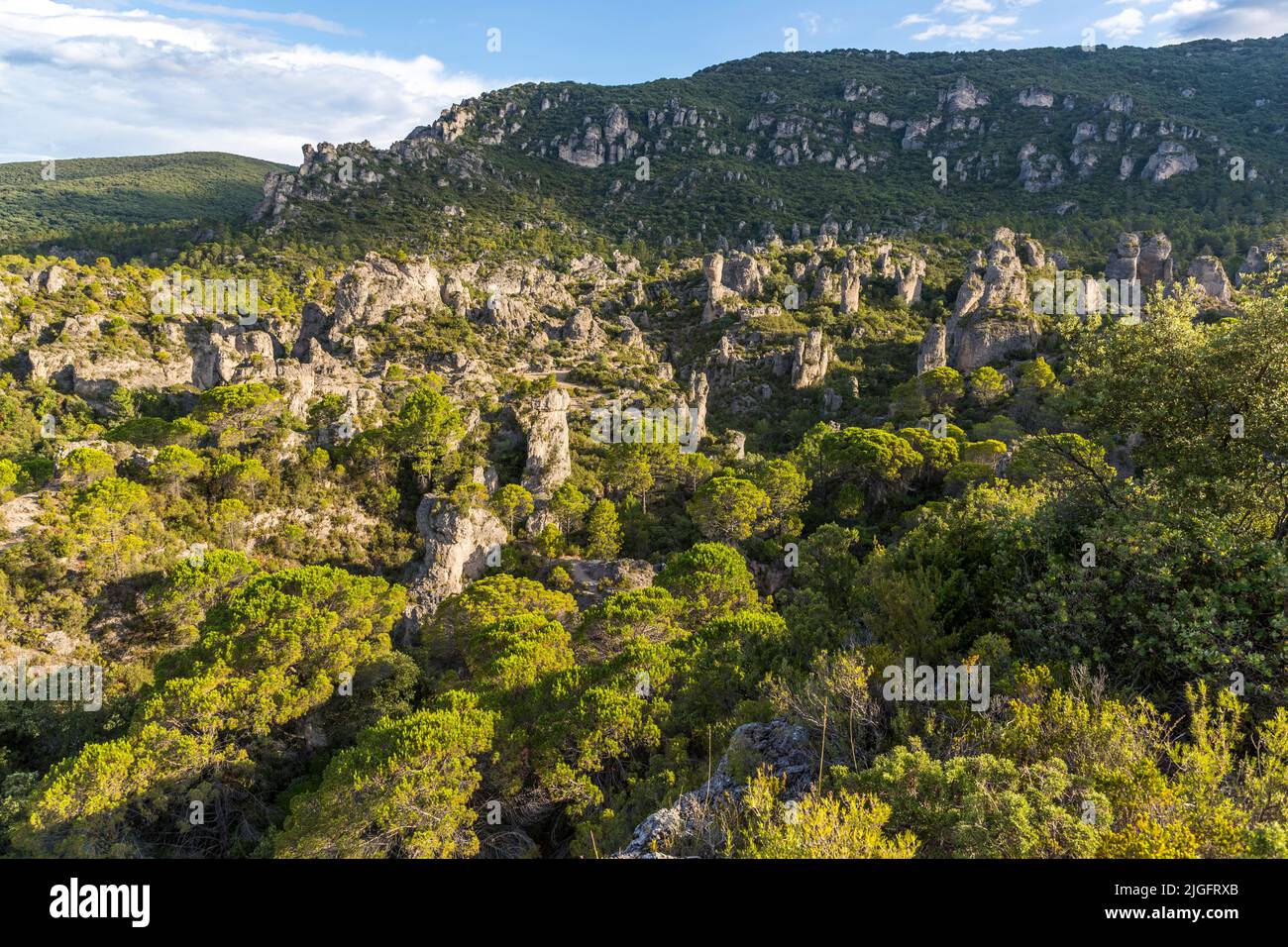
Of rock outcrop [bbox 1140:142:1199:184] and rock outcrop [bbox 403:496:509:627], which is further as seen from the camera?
rock outcrop [bbox 1140:142:1199:184]

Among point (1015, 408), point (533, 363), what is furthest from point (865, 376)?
point (533, 363)

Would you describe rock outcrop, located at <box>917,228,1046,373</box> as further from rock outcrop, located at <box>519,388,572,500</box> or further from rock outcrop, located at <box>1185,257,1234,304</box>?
rock outcrop, located at <box>519,388,572,500</box>

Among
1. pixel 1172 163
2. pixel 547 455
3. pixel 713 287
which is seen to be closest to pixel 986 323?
pixel 713 287

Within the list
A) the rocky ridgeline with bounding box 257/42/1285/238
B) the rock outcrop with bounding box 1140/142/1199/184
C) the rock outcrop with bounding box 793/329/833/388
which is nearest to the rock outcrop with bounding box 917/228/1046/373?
the rock outcrop with bounding box 793/329/833/388

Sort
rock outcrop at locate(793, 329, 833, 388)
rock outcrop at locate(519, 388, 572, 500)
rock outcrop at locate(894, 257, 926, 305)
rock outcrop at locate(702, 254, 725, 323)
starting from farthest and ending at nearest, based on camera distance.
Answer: rock outcrop at locate(702, 254, 725, 323) → rock outcrop at locate(894, 257, 926, 305) → rock outcrop at locate(793, 329, 833, 388) → rock outcrop at locate(519, 388, 572, 500)

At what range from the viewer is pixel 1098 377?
9.30 m

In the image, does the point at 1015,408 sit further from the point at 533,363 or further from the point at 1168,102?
the point at 1168,102

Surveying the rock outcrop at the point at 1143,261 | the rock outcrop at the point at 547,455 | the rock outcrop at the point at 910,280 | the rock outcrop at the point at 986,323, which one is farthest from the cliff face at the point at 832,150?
the rock outcrop at the point at 547,455

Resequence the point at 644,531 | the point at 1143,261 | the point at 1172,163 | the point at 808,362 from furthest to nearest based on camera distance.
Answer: the point at 1172,163 < the point at 1143,261 < the point at 808,362 < the point at 644,531

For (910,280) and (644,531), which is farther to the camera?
(910,280)

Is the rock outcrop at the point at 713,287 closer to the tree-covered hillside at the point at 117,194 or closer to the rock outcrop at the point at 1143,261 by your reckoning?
the rock outcrop at the point at 1143,261

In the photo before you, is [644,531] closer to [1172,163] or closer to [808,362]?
[808,362]
